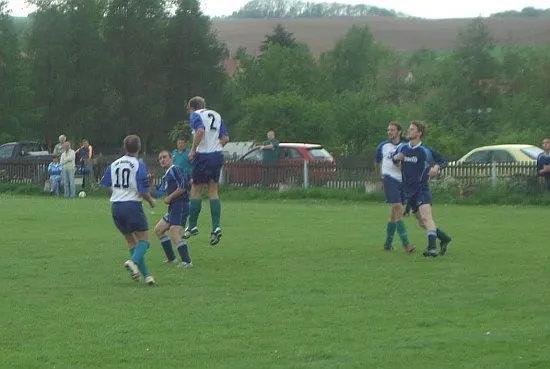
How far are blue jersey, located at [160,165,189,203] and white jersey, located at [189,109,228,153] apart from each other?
1.35 meters

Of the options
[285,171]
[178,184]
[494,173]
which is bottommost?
[285,171]

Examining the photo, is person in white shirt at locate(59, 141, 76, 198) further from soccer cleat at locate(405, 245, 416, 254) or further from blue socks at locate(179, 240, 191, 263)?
blue socks at locate(179, 240, 191, 263)

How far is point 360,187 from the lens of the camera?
33594 millimetres

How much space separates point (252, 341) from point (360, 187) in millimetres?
23840

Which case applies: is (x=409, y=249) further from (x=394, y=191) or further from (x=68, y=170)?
(x=68, y=170)

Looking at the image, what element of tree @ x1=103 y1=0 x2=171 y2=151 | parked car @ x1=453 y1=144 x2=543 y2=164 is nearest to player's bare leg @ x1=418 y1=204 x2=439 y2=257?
parked car @ x1=453 y1=144 x2=543 y2=164

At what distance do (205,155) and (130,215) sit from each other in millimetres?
3337

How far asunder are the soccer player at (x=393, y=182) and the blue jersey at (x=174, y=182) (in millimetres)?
3148

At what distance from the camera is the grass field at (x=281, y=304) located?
30.7 feet

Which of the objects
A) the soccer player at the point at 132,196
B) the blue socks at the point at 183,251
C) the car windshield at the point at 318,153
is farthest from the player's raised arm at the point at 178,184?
the car windshield at the point at 318,153

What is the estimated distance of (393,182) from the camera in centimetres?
1691

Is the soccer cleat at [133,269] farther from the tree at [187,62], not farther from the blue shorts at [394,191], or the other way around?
the tree at [187,62]

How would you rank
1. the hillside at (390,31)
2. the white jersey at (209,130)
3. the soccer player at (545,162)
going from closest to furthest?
1. the white jersey at (209,130)
2. the soccer player at (545,162)
3. the hillside at (390,31)

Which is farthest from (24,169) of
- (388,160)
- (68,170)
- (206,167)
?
(388,160)
